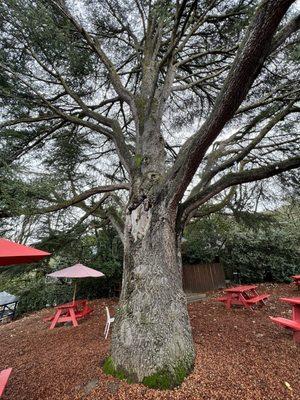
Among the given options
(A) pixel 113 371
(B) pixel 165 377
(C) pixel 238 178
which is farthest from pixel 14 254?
(C) pixel 238 178

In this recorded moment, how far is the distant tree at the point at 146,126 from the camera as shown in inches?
104

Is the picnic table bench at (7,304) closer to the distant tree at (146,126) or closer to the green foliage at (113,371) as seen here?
the distant tree at (146,126)

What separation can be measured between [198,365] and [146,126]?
4.15 m

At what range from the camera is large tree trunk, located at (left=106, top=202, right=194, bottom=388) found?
258 cm

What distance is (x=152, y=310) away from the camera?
286 cm

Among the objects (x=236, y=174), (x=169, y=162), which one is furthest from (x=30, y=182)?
(x=169, y=162)

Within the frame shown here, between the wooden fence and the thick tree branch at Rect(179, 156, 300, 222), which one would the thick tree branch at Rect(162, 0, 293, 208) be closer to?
the thick tree branch at Rect(179, 156, 300, 222)

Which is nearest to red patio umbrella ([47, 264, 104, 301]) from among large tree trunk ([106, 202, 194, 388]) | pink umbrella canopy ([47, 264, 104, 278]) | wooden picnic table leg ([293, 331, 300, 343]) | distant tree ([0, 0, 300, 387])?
pink umbrella canopy ([47, 264, 104, 278])

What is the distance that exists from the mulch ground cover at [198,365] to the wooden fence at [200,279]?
4958 mm


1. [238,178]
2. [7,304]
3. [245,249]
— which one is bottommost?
[7,304]

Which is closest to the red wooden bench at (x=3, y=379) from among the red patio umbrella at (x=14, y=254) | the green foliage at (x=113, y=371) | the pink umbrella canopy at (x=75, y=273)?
the green foliage at (x=113, y=371)

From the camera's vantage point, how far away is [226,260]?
11000 mm

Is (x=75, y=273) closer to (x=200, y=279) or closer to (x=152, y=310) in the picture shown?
(x=152, y=310)

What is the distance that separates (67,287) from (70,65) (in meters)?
8.49
